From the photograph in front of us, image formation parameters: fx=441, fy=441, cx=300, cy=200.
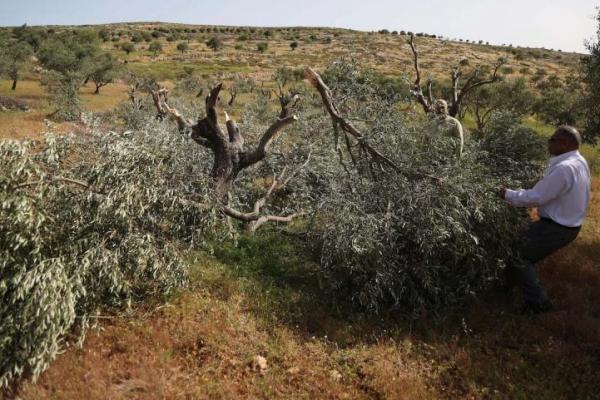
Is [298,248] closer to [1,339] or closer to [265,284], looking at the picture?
[265,284]

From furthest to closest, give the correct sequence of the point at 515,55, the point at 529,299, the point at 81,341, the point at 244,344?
the point at 515,55, the point at 529,299, the point at 244,344, the point at 81,341

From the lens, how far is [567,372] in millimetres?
5723

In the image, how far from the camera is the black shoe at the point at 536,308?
22.2 feet

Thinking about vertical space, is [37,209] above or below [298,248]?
above

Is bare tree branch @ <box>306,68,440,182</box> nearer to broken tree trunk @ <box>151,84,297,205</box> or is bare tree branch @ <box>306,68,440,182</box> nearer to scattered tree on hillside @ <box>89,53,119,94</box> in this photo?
broken tree trunk @ <box>151,84,297,205</box>

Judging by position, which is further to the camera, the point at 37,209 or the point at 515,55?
the point at 515,55

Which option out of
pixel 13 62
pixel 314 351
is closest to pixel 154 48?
pixel 13 62

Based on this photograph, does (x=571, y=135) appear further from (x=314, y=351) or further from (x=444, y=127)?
(x=314, y=351)

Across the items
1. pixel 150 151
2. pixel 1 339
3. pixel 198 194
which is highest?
pixel 150 151

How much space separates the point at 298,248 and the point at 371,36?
363ft

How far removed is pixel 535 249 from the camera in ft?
21.3

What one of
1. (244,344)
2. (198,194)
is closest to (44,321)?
(244,344)

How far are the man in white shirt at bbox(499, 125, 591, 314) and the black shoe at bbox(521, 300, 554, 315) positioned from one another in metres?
0.13

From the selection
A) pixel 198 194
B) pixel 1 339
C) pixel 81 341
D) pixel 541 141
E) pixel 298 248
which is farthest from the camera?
pixel 541 141
